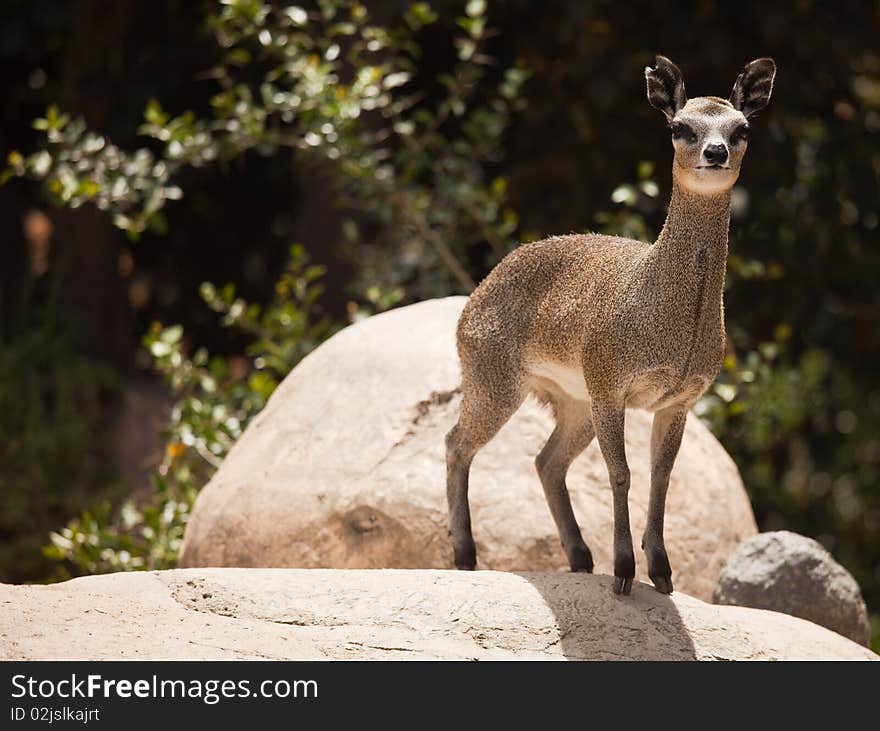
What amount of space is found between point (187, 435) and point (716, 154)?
3.93 metres

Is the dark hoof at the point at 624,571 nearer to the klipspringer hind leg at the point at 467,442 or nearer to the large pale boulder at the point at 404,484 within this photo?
the klipspringer hind leg at the point at 467,442

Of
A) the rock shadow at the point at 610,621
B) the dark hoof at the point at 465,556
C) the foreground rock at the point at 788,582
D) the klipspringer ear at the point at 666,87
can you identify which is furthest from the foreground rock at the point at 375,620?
the klipspringer ear at the point at 666,87

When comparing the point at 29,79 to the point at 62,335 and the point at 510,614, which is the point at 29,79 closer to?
the point at 62,335

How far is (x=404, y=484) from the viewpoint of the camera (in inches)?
235

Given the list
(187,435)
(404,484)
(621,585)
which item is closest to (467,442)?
(404,484)

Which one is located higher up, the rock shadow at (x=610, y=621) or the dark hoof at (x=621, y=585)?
the dark hoof at (x=621, y=585)

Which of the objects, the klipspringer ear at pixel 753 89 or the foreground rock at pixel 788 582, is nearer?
the klipspringer ear at pixel 753 89

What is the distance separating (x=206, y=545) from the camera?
20.8 ft

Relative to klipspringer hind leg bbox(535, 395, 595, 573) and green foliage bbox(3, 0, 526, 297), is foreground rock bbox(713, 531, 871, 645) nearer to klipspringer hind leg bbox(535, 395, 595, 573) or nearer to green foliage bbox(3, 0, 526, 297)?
klipspringer hind leg bbox(535, 395, 595, 573)

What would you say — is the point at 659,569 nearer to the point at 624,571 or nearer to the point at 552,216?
the point at 624,571

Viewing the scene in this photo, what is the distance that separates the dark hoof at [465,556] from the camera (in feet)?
18.1

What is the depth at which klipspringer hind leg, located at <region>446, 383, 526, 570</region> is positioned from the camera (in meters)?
5.43

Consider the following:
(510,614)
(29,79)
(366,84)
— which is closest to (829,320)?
(366,84)

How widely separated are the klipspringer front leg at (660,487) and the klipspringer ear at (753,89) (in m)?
1.10
